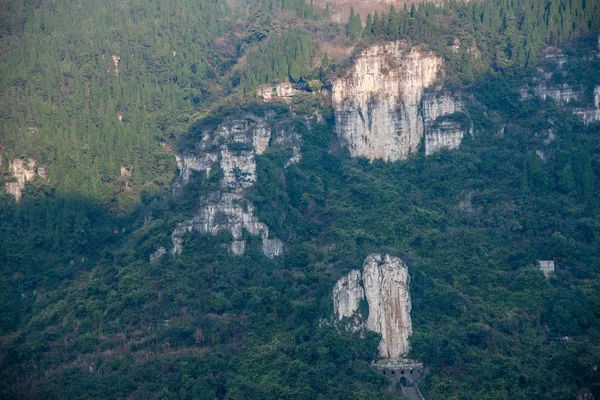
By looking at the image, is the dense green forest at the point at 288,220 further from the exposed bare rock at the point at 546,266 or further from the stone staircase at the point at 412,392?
the exposed bare rock at the point at 546,266

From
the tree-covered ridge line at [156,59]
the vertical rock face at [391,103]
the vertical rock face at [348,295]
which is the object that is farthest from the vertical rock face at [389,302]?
the tree-covered ridge line at [156,59]

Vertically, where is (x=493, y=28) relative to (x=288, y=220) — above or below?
above

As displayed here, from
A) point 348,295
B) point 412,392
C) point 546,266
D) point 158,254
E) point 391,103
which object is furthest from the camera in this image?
point 391,103

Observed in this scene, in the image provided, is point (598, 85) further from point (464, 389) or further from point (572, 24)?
point (464, 389)

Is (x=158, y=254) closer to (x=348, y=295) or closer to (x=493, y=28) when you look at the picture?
(x=348, y=295)

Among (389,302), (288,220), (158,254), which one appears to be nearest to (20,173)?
(158,254)

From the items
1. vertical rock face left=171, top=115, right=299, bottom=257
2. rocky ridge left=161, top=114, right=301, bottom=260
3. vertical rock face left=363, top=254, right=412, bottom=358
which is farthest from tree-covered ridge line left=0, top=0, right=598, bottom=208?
vertical rock face left=363, top=254, right=412, bottom=358
